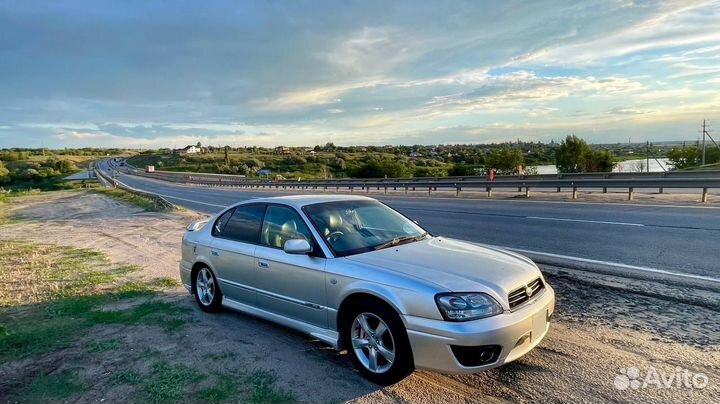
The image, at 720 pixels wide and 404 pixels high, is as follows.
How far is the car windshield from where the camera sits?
15.3 ft

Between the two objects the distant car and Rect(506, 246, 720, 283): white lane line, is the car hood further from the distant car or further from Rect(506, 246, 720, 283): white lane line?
Rect(506, 246, 720, 283): white lane line

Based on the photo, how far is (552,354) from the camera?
4.31m

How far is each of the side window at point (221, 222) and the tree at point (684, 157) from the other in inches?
2524

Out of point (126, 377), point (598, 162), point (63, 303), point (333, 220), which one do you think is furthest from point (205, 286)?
point (598, 162)

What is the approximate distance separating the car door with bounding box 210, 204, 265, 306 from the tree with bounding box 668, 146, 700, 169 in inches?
2527

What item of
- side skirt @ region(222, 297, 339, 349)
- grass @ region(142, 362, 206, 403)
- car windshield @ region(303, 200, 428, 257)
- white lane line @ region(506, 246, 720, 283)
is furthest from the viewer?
white lane line @ region(506, 246, 720, 283)

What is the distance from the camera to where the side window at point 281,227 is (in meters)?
4.90

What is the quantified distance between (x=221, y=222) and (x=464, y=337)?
360 cm

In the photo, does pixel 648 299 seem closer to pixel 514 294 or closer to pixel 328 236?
pixel 514 294

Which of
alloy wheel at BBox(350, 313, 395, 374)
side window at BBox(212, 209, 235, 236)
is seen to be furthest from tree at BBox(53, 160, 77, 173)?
alloy wheel at BBox(350, 313, 395, 374)

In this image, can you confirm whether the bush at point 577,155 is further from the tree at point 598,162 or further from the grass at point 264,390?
the grass at point 264,390

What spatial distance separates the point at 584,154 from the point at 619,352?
65.9 metres

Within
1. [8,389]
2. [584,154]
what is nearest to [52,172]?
[584,154]

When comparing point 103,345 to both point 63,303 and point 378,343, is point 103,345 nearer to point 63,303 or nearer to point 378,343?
point 63,303
